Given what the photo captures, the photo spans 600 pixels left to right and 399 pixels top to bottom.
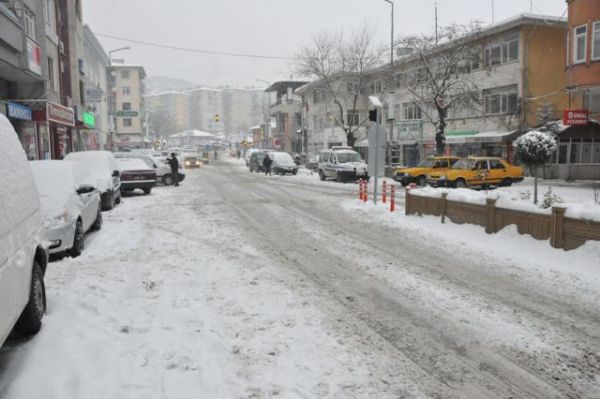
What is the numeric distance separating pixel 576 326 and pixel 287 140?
242 ft

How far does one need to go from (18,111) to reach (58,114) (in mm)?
4723

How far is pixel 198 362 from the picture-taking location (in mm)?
4664

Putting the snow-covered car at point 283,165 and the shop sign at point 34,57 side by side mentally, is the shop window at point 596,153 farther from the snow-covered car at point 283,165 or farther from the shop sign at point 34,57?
the shop sign at point 34,57

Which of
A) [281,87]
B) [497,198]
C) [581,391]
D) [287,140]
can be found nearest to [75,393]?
[581,391]

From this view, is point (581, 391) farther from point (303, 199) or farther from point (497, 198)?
point (303, 199)

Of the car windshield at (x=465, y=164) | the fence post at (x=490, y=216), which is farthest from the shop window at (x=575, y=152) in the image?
the fence post at (x=490, y=216)

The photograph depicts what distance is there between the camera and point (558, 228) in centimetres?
913

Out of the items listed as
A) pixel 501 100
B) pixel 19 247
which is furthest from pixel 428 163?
pixel 19 247

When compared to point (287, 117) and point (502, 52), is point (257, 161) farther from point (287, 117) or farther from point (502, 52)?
point (287, 117)

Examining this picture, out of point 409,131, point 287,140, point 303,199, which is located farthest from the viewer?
point 287,140

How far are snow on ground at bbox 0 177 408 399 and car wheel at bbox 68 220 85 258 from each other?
0.34 m

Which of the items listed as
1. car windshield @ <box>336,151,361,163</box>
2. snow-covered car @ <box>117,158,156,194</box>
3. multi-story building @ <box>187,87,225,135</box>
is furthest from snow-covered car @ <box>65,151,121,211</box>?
multi-story building @ <box>187,87,225,135</box>

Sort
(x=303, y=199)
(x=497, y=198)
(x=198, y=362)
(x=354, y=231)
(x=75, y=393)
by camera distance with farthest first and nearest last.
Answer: (x=303, y=199)
(x=354, y=231)
(x=497, y=198)
(x=198, y=362)
(x=75, y=393)

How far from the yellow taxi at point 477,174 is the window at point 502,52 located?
11415 mm
